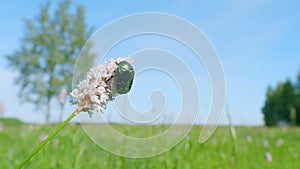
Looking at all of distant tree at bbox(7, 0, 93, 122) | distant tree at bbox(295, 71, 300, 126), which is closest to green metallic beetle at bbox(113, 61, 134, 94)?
distant tree at bbox(7, 0, 93, 122)

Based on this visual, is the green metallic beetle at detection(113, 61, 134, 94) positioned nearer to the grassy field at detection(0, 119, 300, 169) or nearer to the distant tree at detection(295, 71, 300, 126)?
the grassy field at detection(0, 119, 300, 169)

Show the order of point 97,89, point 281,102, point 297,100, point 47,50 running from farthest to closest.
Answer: point 281,102, point 297,100, point 47,50, point 97,89

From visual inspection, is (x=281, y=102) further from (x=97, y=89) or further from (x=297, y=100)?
(x=97, y=89)

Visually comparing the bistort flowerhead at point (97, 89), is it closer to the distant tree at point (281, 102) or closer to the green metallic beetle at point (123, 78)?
the green metallic beetle at point (123, 78)

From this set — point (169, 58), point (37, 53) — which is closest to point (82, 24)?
point (37, 53)

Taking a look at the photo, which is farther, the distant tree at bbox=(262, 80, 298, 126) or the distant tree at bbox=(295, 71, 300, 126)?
the distant tree at bbox=(262, 80, 298, 126)

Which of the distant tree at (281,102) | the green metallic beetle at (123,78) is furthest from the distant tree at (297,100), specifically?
the green metallic beetle at (123,78)

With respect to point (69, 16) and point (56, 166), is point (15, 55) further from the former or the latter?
point (56, 166)

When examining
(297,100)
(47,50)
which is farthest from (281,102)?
(47,50)
